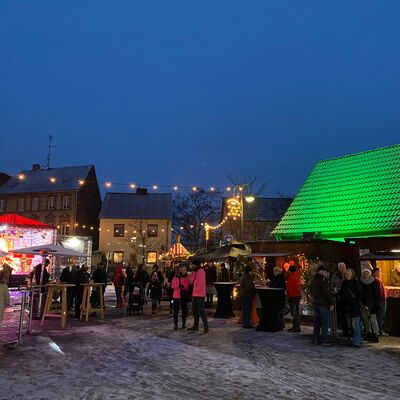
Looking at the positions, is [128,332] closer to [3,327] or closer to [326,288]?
[3,327]

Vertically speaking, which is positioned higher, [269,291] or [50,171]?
[50,171]

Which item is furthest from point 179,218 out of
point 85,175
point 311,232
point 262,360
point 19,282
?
point 262,360

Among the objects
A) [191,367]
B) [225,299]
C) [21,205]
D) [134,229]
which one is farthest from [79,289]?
[21,205]

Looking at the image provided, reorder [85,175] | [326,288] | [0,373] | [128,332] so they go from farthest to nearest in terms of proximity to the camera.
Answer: [85,175]
[128,332]
[326,288]
[0,373]

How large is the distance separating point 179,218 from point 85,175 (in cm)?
1195

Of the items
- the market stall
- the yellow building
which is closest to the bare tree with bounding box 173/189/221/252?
the yellow building

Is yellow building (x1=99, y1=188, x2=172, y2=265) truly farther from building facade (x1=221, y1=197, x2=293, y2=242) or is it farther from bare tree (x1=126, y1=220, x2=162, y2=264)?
building facade (x1=221, y1=197, x2=293, y2=242)

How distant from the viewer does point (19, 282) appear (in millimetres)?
23484

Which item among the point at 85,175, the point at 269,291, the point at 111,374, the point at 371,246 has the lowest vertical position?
the point at 111,374

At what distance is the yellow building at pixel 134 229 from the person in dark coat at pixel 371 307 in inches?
1408

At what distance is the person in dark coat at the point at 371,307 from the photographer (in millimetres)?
10141

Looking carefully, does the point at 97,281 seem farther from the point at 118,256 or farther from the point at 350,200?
the point at 118,256

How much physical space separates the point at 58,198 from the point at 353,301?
145 ft

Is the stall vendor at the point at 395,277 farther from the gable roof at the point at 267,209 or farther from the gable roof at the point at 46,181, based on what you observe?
the gable roof at the point at 46,181
